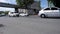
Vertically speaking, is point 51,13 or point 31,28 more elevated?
point 51,13

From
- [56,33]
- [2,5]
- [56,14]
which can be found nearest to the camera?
[56,33]

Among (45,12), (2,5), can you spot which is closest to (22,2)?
(2,5)

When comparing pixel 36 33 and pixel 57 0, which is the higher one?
pixel 57 0

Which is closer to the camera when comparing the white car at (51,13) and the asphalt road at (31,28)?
the asphalt road at (31,28)

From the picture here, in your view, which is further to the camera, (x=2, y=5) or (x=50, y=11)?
(x=2, y=5)

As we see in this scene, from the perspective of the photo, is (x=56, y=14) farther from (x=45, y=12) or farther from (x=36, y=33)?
(x=36, y=33)

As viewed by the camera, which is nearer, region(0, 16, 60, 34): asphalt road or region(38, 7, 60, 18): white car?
region(0, 16, 60, 34): asphalt road

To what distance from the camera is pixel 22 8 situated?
5572 centimetres

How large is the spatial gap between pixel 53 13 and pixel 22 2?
3236 centimetres

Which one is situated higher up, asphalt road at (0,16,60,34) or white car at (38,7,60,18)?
white car at (38,7,60,18)

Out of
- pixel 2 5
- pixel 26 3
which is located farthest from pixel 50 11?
pixel 2 5

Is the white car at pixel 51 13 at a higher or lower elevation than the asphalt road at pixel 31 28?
higher

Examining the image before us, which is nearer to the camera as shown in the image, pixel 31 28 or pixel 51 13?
pixel 31 28

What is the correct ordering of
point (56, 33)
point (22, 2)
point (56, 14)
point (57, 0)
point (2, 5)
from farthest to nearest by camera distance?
point (2, 5) < point (22, 2) < point (57, 0) < point (56, 14) < point (56, 33)
